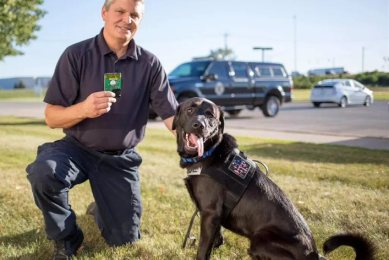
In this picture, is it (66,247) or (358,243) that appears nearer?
(358,243)

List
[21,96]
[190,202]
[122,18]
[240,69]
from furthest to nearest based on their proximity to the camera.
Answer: [21,96] → [240,69] → [190,202] → [122,18]

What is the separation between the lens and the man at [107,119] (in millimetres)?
3266

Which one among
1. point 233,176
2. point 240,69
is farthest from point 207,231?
point 240,69

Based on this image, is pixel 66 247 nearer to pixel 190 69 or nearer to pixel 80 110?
pixel 80 110

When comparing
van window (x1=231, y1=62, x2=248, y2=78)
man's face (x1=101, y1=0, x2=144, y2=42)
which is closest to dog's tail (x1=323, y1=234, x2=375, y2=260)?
man's face (x1=101, y1=0, x2=144, y2=42)

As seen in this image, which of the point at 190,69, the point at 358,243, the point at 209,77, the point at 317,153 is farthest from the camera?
the point at 190,69

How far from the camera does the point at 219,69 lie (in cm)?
1497

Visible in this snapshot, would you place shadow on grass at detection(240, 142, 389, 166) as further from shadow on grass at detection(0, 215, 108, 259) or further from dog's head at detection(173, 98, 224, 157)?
dog's head at detection(173, 98, 224, 157)

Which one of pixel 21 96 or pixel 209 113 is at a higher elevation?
pixel 209 113

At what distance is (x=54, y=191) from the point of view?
3094 millimetres

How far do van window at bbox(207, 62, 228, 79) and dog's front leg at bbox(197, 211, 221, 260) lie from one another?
12.0 meters

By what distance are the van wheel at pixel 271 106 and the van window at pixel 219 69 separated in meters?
2.55

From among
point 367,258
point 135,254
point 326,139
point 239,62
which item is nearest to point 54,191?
point 135,254

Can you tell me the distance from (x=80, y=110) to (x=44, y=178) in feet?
1.80
